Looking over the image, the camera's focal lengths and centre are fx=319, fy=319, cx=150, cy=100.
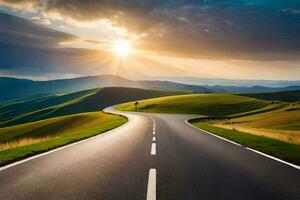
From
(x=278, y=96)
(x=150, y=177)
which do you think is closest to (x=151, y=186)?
(x=150, y=177)

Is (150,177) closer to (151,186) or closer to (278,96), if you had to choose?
(151,186)

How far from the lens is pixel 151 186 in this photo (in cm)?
677

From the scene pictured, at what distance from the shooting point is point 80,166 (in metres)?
9.26

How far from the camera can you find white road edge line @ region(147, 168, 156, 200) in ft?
19.6

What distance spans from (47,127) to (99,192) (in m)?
62.6

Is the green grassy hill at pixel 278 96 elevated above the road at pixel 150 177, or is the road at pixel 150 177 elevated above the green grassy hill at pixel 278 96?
the road at pixel 150 177

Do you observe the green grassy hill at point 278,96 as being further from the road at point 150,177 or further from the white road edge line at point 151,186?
the white road edge line at point 151,186

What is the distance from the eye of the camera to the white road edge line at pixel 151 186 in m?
5.96

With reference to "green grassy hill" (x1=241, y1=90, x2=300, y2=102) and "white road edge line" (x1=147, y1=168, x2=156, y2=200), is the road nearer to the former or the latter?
"white road edge line" (x1=147, y1=168, x2=156, y2=200)

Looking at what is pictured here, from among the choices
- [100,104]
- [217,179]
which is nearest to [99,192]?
[217,179]

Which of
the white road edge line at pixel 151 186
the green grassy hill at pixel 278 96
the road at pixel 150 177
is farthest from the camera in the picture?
the green grassy hill at pixel 278 96

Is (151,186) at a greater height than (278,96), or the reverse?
(151,186)

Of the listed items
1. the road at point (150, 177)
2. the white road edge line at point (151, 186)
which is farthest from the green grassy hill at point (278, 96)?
the white road edge line at point (151, 186)

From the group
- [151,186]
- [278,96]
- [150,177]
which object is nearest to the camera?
[151,186]
